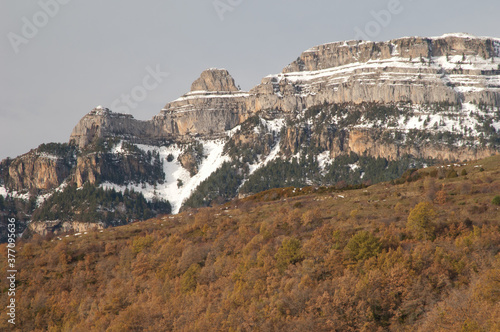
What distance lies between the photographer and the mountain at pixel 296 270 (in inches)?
1873

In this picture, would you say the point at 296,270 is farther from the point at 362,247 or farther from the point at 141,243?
the point at 141,243

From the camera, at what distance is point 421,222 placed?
2459 inches

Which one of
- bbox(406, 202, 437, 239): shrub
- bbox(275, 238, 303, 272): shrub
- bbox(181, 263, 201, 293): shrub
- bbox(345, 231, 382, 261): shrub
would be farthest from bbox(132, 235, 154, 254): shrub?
bbox(406, 202, 437, 239): shrub

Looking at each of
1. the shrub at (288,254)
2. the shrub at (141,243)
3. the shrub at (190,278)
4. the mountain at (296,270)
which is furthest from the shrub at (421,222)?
the shrub at (141,243)

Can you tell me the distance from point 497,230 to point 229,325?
3419 centimetres

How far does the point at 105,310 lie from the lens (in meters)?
63.3

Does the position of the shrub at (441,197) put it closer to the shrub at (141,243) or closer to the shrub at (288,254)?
the shrub at (288,254)

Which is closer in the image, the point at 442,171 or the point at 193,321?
the point at 193,321

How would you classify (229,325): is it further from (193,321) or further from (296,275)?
(296,275)

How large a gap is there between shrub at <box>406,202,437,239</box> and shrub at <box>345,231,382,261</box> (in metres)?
6.76

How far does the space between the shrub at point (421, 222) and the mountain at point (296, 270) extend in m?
0.15

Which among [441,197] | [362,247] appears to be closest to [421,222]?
[362,247]

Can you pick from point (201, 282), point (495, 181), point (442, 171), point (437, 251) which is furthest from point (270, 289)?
point (442, 171)

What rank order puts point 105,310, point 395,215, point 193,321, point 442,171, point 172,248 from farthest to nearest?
point 442,171, point 172,248, point 395,215, point 105,310, point 193,321
